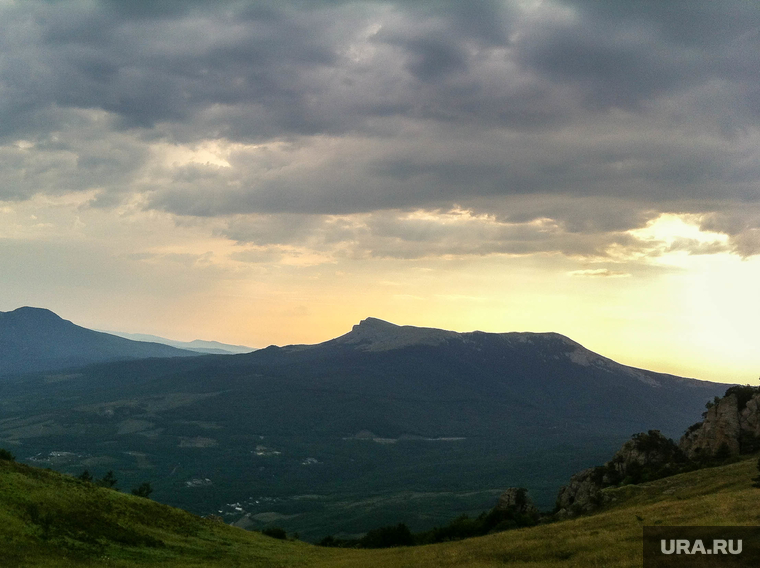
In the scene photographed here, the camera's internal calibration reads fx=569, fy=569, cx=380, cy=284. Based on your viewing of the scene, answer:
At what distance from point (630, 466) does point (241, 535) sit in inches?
2471

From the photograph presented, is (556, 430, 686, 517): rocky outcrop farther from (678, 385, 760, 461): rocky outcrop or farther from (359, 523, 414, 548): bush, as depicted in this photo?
(359, 523, 414, 548): bush

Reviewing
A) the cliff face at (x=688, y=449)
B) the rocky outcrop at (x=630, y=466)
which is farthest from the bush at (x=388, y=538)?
the cliff face at (x=688, y=449)

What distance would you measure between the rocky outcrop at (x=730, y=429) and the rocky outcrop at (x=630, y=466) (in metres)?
3.41

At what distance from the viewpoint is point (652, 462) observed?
93938 mm

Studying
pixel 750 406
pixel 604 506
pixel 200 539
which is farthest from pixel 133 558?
pixel 750 406

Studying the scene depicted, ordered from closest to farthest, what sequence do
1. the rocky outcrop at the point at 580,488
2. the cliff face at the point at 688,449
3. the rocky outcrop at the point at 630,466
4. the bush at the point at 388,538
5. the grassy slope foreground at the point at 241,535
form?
the grassy slope foreground at the point at 241,535, the cliff face at the point at 688,449, the rocky outcrop at the point at 630,466, the rocky outcrop at the point at 580,488, the bush at the point at 388,538

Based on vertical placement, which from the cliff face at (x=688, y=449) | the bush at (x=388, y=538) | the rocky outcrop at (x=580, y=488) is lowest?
the bush at (x=388, y=538)

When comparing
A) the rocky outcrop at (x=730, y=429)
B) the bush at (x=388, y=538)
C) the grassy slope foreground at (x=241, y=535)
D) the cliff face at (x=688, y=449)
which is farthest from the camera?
the bush at (x=388, y=538)

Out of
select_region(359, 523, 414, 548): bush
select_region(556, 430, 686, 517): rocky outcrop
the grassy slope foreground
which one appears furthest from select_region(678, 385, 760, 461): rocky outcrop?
select_region(359, 523, 414, 548): bush

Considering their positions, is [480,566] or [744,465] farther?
[744,465]

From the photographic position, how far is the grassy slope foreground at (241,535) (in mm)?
39219

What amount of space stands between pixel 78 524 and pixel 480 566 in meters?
36.3

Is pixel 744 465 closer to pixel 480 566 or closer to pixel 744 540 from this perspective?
pixel 744 540

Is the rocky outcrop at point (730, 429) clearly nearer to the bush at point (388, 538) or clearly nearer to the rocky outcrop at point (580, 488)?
the rocky outcrop at point (580, 488)
